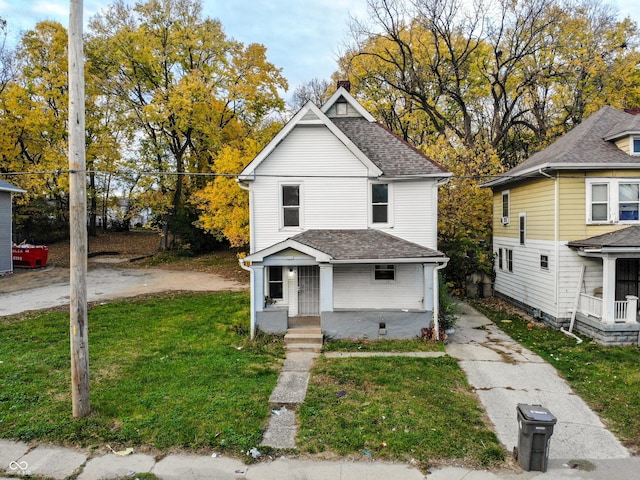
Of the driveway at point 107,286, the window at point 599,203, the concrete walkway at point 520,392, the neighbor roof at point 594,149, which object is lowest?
the concrete walkway at point 520,392

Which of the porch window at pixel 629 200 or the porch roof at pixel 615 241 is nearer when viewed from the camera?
the porch roof at pixel 615 241

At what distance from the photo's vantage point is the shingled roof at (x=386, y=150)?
1356 cm

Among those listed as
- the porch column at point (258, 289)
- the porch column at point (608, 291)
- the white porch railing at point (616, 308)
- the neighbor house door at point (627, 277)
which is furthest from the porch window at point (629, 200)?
the porch column at point (258, 289)

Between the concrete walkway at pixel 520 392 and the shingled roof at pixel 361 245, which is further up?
the shingled roof at pixel 361 245

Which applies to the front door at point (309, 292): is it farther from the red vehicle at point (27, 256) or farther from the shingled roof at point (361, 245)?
the red vehicle at point (27, 256)

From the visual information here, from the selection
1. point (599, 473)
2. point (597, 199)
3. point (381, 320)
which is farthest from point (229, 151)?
point (599, 473)

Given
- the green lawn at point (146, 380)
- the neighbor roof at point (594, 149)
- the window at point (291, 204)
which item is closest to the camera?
the green lawn at point (146, 380)

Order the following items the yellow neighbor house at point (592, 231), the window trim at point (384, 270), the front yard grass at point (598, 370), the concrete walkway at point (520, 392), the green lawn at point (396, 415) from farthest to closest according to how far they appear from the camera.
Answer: the window trim at point (384, 270) → the yellow neighbor house at point (592, 231) → the front yard grass at point (598, 370) → the concrete walkway at point (520, 392) → the green lawn at point (396, 415)

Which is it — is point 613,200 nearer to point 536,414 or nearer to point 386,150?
point 386,150

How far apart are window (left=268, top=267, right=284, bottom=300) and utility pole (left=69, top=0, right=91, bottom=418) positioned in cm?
708

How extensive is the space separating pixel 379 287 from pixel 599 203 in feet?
26.1

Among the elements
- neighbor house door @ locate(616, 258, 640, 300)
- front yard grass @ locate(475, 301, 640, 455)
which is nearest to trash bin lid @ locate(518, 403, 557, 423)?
front yard grass @ locate(475, 301, 640, 455)

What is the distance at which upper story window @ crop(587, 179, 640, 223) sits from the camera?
43.6ft

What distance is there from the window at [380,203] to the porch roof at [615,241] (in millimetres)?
6316
